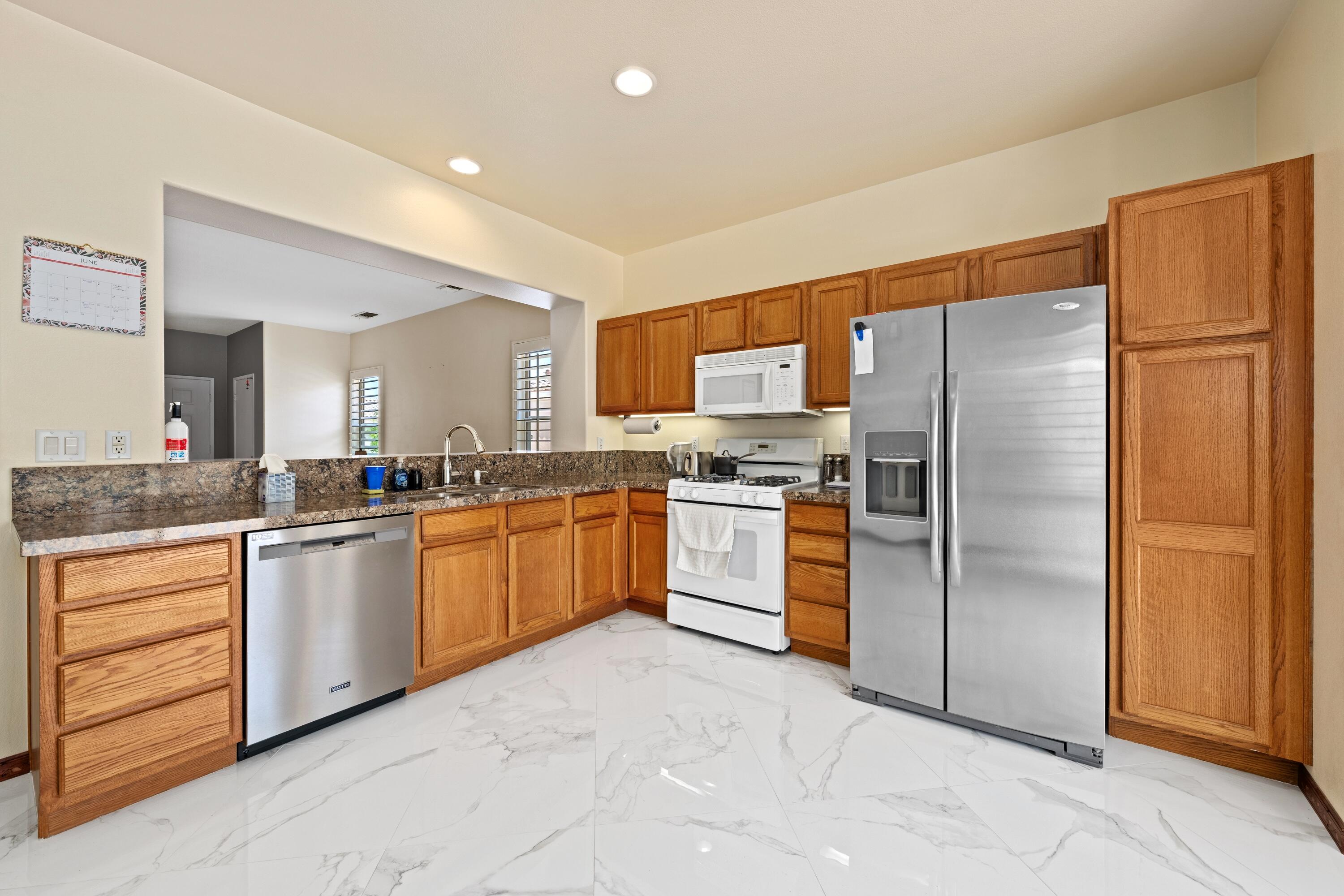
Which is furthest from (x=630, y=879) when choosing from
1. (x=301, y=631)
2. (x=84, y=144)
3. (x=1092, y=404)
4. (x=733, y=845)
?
(x=84, y=144)

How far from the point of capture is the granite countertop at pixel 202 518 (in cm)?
165

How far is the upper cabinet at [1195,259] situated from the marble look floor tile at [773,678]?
6.23 feet

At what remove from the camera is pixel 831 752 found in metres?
2.11

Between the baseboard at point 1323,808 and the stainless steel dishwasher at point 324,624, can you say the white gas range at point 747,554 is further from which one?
the baseboard at point 1323,808

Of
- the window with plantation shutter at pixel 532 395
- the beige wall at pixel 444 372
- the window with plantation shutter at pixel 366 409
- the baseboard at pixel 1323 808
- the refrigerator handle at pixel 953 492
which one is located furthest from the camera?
the window with plantation shutter at pixel 366 409

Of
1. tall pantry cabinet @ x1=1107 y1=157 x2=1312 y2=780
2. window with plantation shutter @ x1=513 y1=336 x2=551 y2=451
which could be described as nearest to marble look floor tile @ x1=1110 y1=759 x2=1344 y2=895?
tall pantry cabinet @ x1=1107 y1=157 x2=1312 y2=780

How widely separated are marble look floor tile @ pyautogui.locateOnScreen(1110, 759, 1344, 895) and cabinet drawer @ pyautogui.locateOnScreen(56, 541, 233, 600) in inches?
125

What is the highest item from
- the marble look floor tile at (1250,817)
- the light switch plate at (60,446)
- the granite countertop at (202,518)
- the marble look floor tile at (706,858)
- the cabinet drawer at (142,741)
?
the light switch plate at (60,446)

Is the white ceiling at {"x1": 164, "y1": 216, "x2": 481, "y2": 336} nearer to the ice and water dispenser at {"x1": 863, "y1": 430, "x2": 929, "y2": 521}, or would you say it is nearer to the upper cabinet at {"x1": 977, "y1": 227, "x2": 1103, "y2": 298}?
the ice and water dispenser at {"x1": 863, "y1": 430, "x2": 929, "y2": 521}

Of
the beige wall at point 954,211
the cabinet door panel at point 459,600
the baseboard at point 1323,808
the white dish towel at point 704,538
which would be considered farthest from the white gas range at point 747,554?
the baseboard at point 1323,808

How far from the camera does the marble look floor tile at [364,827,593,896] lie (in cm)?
145

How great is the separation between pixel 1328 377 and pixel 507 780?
2.88 metres

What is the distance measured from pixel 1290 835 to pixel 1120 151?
2.75m

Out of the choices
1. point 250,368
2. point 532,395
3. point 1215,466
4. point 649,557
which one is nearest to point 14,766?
point 250,368
